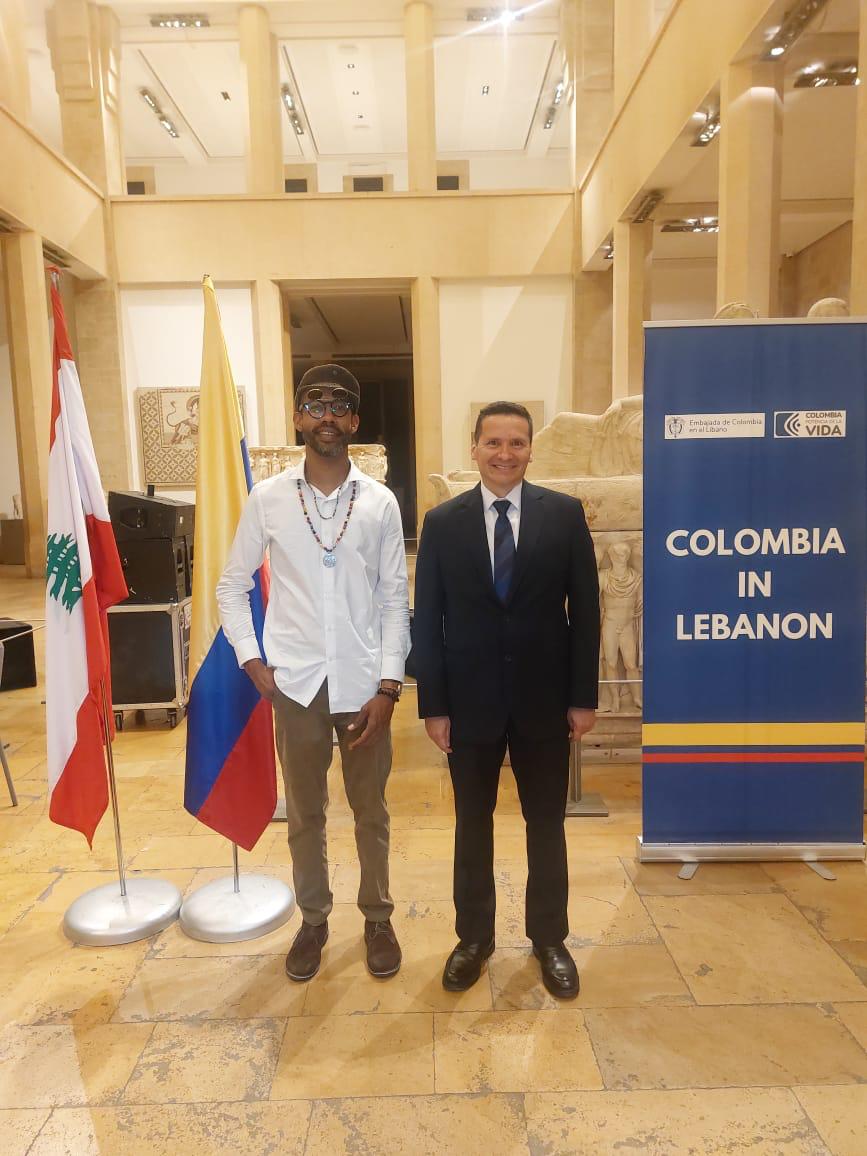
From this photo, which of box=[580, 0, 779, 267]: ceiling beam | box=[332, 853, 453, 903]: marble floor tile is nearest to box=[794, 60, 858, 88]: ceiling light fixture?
box=[580, 0, 779, 267]: ceiling beam

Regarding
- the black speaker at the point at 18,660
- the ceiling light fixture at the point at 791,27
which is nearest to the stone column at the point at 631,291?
the ceiling light fixture at the point at 791,27

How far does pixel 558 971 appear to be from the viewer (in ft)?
8.84

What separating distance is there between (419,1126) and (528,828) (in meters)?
0.89

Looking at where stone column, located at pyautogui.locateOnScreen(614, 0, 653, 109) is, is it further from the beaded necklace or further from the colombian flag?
the beaded necklace

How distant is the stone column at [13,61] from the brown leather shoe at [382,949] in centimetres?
1286

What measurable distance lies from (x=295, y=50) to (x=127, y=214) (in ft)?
15.0

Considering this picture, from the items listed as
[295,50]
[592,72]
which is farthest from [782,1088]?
[295,50]

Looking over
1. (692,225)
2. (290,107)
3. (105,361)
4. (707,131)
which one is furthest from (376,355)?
(707,131)

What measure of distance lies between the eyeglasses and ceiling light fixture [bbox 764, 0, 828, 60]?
250 inches

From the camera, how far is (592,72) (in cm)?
1418

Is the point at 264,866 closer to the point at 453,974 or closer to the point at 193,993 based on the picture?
the point at 193,993

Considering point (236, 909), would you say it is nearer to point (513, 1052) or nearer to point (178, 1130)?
point (178, 1130)

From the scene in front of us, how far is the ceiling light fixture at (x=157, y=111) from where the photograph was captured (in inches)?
674

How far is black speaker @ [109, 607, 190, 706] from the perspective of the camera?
564 cm
